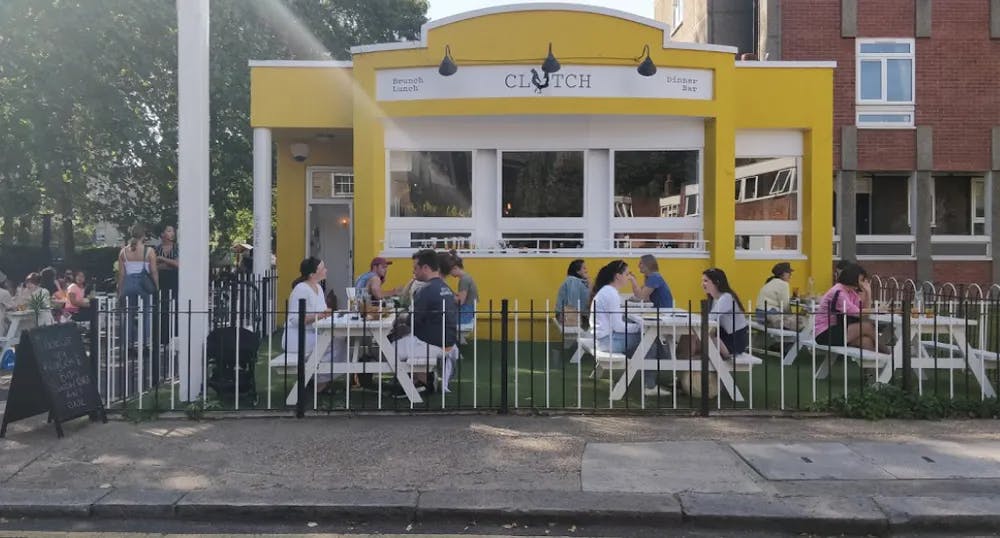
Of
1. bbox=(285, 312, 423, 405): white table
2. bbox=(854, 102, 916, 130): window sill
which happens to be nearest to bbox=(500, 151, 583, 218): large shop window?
bbox=(285, 312, 423, 405): white table

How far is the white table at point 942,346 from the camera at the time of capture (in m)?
8.02

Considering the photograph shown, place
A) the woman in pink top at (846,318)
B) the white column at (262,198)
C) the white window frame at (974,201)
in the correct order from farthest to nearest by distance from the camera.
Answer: the white window frame at (974,201) < the white column at (262,198) < the woman in pink top at (846,318)

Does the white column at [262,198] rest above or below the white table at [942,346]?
above

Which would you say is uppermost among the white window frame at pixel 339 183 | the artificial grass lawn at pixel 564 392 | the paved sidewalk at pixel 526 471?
the white window frame at pixel 339 183

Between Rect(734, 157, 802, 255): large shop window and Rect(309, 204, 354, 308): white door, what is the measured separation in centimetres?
689

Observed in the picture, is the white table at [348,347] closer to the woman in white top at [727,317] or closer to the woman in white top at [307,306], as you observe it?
the woman in white top at [307,306]

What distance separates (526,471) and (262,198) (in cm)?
852

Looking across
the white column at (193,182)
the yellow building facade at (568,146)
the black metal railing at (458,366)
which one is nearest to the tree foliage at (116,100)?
the yellow building facade at (568,146)

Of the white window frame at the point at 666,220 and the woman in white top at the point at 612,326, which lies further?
the white window frame at the point at 666,220

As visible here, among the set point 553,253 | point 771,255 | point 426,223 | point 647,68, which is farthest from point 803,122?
point 426,223

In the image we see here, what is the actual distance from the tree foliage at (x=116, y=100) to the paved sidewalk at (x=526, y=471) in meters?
14.2

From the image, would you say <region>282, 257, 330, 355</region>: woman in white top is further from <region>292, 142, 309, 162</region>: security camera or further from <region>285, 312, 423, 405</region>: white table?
<region>292, 142, 309, 162</region>: security camera

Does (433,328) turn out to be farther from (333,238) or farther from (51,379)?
(333,238)

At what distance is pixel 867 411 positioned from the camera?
7.53 meters
